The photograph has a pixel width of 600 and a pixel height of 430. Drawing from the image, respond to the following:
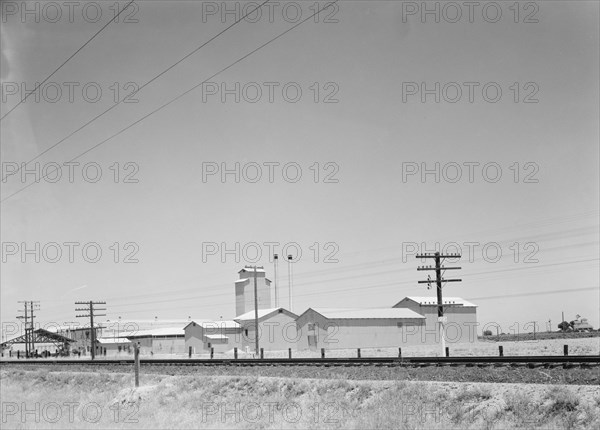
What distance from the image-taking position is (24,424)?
23.8 m

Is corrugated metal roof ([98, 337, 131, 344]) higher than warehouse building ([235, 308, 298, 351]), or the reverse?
warehouse building ([235, 308, 298, 351])

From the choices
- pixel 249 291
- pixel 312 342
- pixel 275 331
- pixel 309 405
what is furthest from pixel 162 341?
pixel 309 405

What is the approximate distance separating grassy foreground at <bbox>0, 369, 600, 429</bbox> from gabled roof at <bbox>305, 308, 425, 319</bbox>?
3481 cm

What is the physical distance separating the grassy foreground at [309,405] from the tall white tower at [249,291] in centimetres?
5901

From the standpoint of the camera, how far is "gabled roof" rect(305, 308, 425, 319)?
212 feet

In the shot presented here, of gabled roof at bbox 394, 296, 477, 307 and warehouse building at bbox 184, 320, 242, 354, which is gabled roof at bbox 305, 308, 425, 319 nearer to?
gabled roof at bbox 394, 296, 477, 307

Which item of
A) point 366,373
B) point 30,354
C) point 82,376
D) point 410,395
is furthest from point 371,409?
point 30,354

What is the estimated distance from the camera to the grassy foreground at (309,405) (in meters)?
15.1

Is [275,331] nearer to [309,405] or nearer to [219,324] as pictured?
[219,324]

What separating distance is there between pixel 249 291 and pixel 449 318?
3073 cm

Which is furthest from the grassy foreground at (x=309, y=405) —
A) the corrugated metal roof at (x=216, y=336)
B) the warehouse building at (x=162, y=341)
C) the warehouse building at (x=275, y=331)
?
the warehouse building at (x=162, y=341)

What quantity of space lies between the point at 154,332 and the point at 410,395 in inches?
3206

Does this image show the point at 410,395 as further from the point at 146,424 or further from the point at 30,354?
the point at 30,354

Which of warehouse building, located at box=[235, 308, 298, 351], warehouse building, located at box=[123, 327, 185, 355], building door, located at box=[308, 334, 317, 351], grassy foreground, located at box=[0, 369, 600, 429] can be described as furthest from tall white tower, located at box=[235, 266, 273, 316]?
grassy foreground, located at box=[0, 369, 600, 429]
